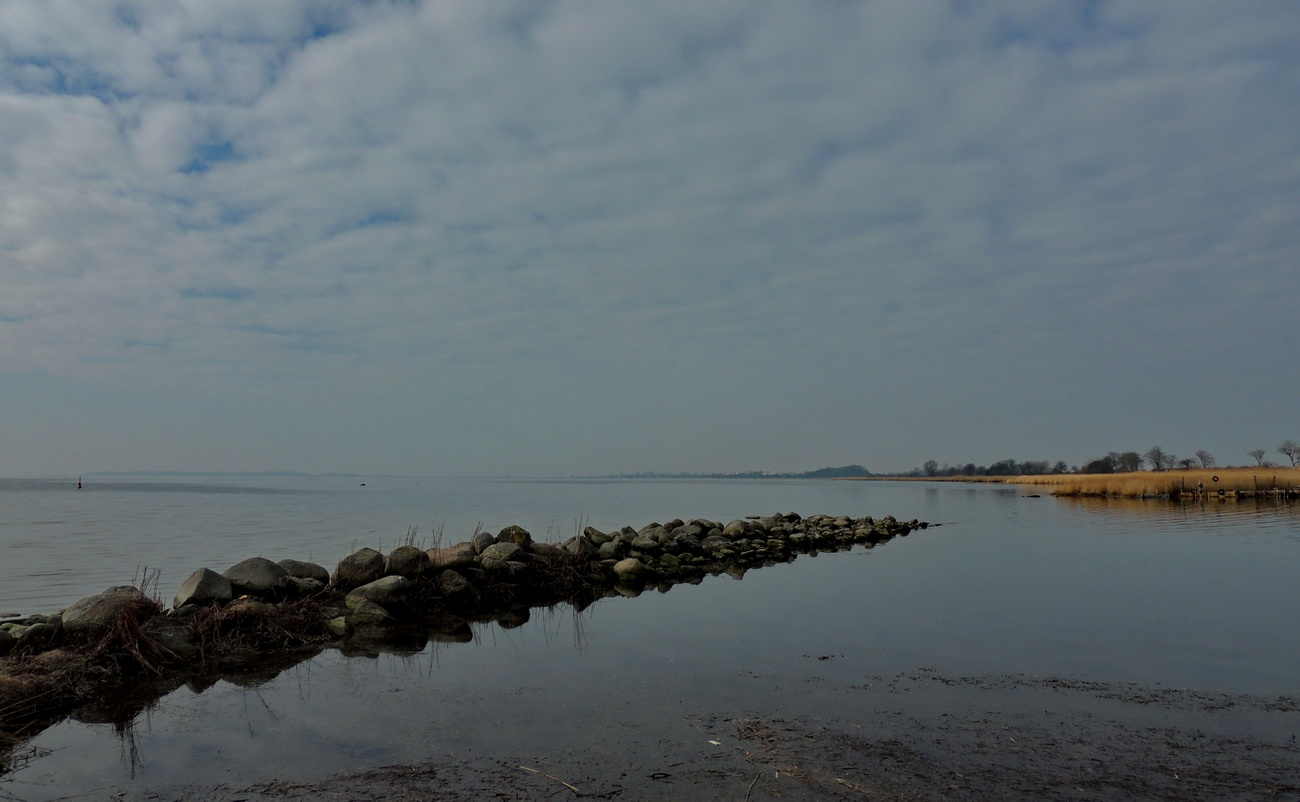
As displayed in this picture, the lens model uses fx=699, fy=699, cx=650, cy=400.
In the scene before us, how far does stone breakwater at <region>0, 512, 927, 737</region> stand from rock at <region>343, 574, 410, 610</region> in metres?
0.02

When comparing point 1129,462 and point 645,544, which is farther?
point 1129,462

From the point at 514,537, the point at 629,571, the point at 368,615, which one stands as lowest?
the point at 629,571

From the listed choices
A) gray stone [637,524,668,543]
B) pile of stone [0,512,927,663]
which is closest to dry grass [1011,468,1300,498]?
pile of stone [0,512,927,663]

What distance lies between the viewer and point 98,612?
30.3 ft

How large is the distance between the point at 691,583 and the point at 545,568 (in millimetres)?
3742

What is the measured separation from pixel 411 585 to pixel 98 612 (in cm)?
506

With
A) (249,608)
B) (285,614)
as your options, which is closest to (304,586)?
→ (285,614)

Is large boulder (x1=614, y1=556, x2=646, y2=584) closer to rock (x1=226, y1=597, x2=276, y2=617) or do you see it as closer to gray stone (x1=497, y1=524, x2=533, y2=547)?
gray stone (x1=497, y1=524, x2=533, y2=547)

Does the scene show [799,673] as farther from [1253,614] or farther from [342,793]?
[1253,614]

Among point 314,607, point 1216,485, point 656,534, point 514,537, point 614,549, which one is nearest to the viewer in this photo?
point 314,607

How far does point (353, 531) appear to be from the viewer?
3038cm

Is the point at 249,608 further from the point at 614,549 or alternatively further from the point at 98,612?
the point at 614,549

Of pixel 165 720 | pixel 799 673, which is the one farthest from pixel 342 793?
pixel 799 673

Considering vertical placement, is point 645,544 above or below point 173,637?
below
